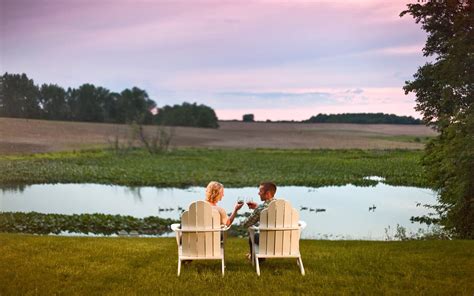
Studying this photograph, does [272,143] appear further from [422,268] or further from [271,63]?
[422,268]

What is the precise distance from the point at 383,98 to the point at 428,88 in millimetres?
6955

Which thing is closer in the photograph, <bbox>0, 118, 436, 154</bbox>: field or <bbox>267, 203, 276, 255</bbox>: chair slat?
<bbox>267, 203, 276, 255</bbox>: chair slat

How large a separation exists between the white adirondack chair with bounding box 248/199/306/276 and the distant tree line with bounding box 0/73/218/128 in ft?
59.2

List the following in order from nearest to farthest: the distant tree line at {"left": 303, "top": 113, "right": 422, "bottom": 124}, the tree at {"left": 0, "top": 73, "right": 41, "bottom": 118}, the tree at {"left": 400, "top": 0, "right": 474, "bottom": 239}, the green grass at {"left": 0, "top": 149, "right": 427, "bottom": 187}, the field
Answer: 1. the tree at {"left": 400, "top": 0, "right": 474, "bottom": 239}
2. the tree at {"left": 0, "top": 73, "right": 41, "bottom": 118}
3. the green grass at {"left": 0, "top": 149, "right": 427, "bottom": 187}
4. the distant tree line at {"left": 303, "top": 113, "right": 422, "bottom": 124}
5. the field

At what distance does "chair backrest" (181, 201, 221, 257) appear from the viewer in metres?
5.62

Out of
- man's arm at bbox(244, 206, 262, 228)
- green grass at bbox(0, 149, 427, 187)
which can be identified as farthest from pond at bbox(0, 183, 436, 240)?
man's arm at bbox(244, 206, 262, 228)

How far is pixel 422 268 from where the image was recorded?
6.13m

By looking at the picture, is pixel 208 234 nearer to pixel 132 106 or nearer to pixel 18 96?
pixel 18 96

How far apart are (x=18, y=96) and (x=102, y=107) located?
8.40 m

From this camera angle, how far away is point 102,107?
29312 mm

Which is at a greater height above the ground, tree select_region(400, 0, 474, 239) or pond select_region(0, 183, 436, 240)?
tree select_region(400, 0, 474, 239)

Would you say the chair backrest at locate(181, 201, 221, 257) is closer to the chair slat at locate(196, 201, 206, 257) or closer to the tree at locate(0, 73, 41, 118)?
the chair slat at locate(196, 201, 206, 257)

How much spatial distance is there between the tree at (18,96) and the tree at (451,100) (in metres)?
10.8

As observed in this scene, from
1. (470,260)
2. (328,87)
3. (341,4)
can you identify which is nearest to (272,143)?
(328,87)
